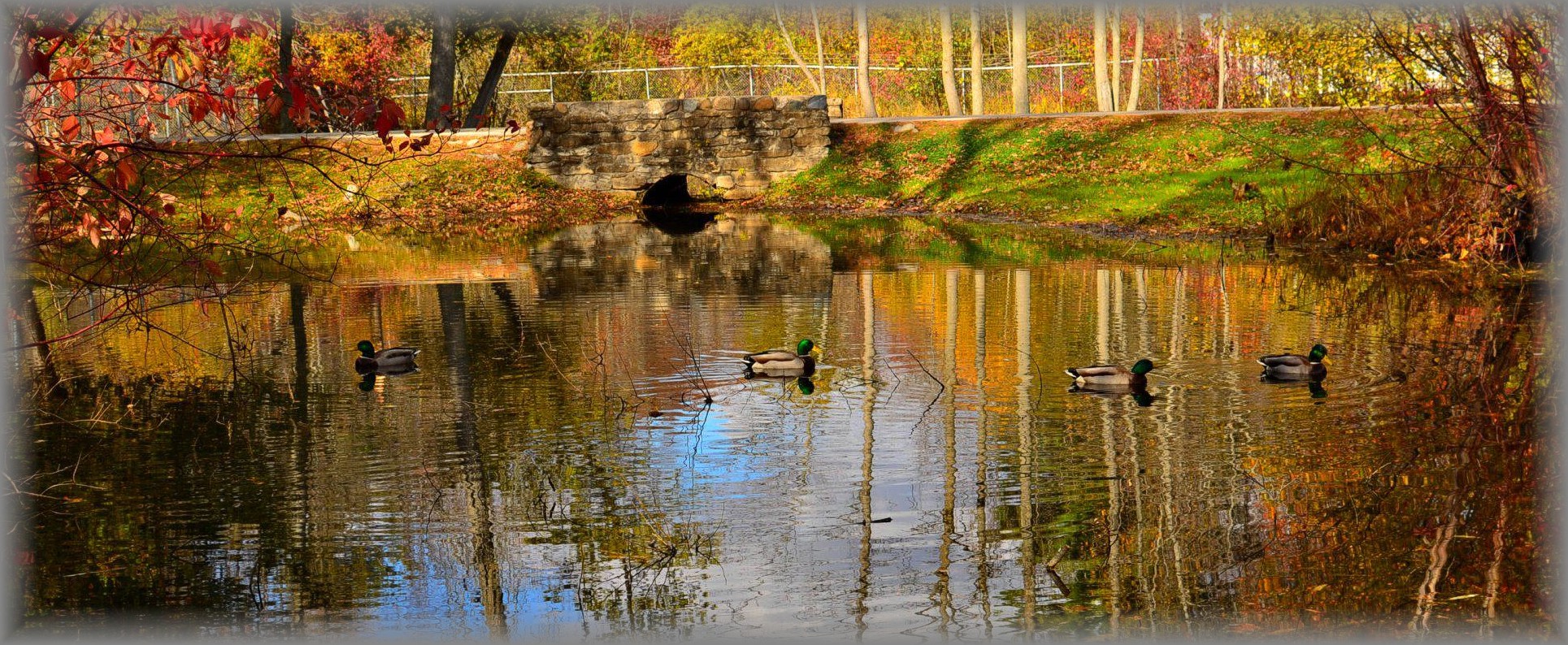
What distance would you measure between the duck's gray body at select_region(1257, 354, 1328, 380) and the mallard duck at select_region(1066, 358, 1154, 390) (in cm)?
100

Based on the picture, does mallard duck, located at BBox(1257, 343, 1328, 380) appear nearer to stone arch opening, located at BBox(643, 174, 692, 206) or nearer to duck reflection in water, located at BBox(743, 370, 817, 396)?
duck reflection in water, located at BBox(743, 370, 817, 396)

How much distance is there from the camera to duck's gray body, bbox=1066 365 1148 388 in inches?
475

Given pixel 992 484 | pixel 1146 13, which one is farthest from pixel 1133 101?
pixel 992 484

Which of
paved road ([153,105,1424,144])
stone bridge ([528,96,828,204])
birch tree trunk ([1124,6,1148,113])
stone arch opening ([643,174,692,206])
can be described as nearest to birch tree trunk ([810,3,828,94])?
paved road ([153,105,1424,144])

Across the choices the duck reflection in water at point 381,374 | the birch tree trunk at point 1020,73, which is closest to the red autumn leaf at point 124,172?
the duck reflection in water at point 381,374

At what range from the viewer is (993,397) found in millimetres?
11953

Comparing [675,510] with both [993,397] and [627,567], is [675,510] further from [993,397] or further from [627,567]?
[993,397]

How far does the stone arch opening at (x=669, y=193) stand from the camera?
35938 millimetres

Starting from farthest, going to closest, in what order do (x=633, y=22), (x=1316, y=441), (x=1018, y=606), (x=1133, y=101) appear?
(x=633, y=22) < (x=1133, y=101) < (x=1316, y=441) < (x=1018, y=606)

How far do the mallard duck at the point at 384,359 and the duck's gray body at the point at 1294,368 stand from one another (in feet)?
23.7

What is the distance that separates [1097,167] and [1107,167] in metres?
0.23

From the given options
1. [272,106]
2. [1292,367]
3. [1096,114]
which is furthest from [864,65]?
[272,106]

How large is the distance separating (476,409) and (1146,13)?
42.0 m

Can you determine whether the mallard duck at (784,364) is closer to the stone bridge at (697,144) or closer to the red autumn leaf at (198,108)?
the red autumn leaf at (198,108)
